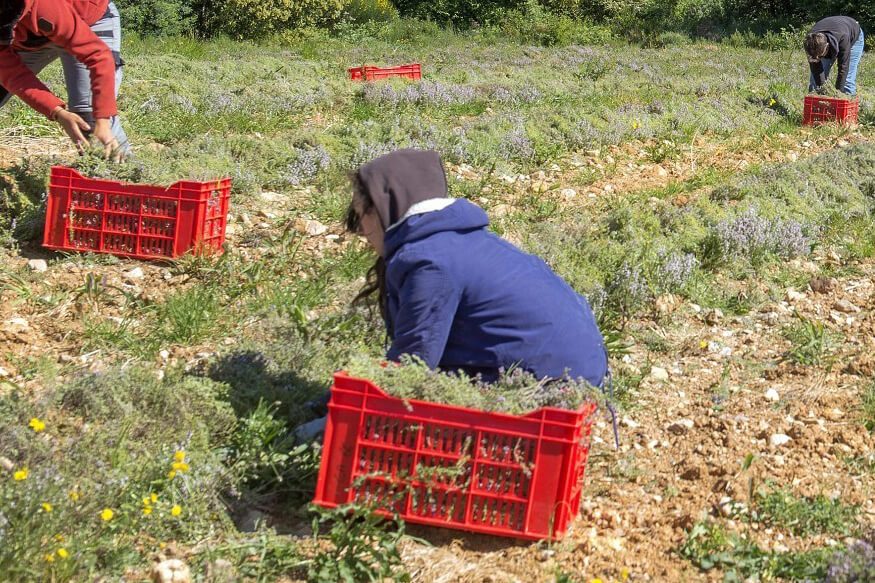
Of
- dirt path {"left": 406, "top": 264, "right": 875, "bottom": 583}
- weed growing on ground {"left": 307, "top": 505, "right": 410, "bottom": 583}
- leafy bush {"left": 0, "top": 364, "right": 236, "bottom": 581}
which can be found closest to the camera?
leafy bush {"left": 0, "top": 364, "right": 236, "bottom": 581}

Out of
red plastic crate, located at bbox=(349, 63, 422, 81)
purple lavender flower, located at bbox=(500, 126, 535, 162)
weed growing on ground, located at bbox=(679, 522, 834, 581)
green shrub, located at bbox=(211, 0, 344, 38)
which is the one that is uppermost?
green shrub, located at bbox=(211, 0, 344, 38)

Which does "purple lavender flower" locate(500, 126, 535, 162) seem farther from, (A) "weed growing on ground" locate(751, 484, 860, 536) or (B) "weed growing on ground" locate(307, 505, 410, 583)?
(B) "weed growing on ground" locate(307, 505, 410, 583)

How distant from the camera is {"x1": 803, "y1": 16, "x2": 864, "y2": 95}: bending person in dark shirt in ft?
38.2

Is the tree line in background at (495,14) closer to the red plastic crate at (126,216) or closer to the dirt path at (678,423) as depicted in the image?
the dirt path at (678,423)

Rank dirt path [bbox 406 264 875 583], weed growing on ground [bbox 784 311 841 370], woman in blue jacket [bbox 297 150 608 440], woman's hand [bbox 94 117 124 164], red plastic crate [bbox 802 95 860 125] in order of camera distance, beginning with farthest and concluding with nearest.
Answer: red plastic crate [bbox 802 95 860 125]
woman's hand [bbox 94 117 124 164]
weed growing on ground [bbox 784 311 841 370]
woman in blue jacket [bbox 297 150 608 440]
dirt path [bbox 406 264 875 583]

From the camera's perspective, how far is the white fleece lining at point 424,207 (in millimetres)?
3232

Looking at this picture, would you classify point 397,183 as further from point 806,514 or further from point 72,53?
point 72,53

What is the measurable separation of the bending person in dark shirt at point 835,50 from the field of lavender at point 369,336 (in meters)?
2.10

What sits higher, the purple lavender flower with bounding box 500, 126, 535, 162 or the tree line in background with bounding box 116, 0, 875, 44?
the tree line in background with bounding box 116, 0, 875, 44

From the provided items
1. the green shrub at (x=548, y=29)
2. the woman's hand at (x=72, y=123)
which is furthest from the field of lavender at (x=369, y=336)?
the green shrub at (x=548, y=29)

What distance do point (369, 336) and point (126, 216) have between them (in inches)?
65.3

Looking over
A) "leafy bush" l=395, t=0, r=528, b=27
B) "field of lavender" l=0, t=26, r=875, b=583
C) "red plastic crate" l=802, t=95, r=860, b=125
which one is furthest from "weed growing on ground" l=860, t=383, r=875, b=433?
"leafy bush" l=395, t=0, r=528, b=27

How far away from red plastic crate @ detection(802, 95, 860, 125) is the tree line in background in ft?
40.8

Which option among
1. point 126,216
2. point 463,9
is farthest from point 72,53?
point 463,9
